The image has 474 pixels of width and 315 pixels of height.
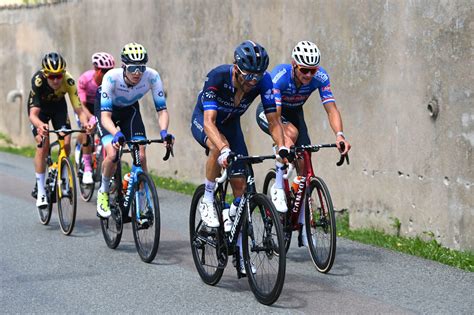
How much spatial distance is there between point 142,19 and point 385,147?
289 inches

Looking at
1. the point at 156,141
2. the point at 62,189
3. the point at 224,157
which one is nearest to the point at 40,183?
the point at 62,189

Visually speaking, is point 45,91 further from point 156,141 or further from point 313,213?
point 313,213

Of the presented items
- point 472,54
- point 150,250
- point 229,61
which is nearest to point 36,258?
point 150,250

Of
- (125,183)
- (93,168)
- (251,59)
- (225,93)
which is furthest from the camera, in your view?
(93,168)

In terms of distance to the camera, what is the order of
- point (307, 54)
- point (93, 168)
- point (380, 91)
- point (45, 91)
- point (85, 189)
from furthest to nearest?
point (93, 168)
point (85, 189)
point (45, 91)
point (380, 91)
point (307, 54)

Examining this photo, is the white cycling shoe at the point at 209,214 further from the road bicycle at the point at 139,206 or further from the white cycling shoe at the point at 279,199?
the road bicycle at the point at 139,206

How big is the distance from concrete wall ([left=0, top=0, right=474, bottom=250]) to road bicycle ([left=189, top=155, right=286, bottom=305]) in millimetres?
2544

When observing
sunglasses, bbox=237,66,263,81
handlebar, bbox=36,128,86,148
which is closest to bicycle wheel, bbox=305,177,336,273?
sunglasses, bbox=237,66,263,81

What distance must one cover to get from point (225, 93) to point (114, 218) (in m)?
2.37

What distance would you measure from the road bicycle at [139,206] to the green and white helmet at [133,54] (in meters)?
0.78

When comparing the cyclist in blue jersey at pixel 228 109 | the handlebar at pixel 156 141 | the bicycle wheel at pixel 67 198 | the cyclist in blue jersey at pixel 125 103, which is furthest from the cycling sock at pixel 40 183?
the cyclist in blue jersey at pixel 228 109

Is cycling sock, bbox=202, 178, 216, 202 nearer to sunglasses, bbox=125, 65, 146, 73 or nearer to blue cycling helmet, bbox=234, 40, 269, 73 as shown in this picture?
blue cycling helmet, bbox=234, 40, 269, 73

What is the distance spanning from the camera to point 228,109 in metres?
7.89

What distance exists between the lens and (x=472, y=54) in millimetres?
8898
